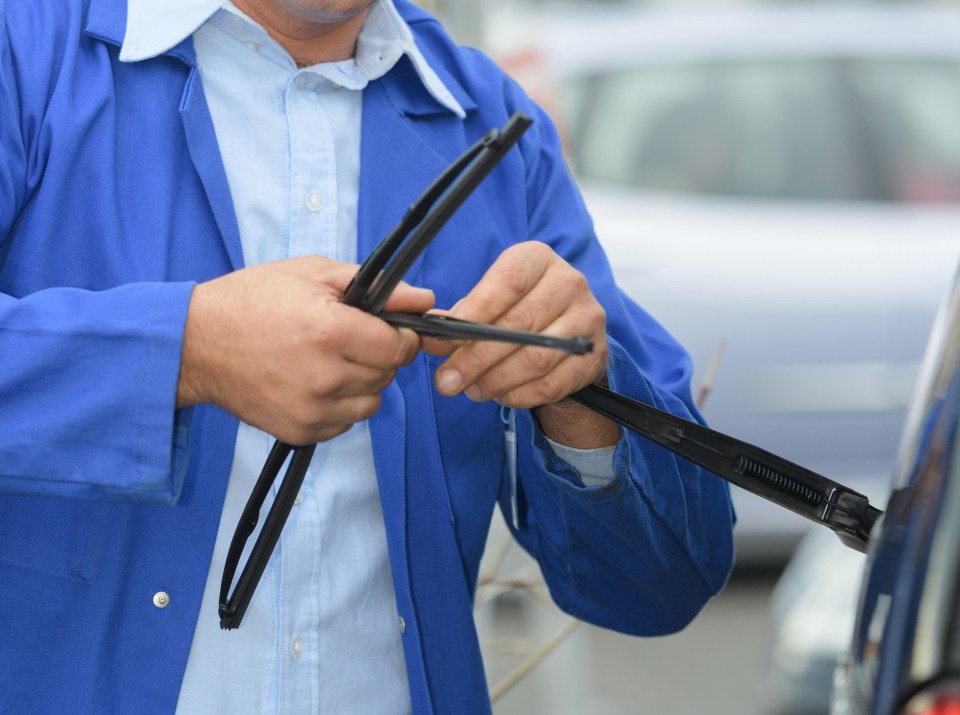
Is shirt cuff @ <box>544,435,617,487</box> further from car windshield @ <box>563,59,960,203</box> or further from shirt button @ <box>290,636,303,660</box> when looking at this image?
car windshield @ <box>563,59,960,203</box>

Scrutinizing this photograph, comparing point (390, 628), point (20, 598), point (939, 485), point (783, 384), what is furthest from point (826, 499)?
point (783, 384)

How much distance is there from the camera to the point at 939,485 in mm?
1320

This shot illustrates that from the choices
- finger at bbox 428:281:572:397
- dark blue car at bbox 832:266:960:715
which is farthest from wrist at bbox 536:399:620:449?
dark blue car at bbox 832:266:960:715

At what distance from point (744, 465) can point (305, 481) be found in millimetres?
501

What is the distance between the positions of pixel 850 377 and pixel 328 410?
4.02 m

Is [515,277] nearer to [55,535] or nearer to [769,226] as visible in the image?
[55,535]

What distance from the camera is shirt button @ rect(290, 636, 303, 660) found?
1694mm

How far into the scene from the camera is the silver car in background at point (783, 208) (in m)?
→ 5.16

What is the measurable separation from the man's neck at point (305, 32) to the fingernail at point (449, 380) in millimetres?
510

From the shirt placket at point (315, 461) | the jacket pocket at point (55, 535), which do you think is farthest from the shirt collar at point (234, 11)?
the jacket pocket at point (55, 535)

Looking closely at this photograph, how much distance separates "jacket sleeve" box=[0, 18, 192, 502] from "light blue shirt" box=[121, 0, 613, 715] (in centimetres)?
24

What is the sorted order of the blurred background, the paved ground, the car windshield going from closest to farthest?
1. the paved ground
2. the blurred background
3. the car windshield

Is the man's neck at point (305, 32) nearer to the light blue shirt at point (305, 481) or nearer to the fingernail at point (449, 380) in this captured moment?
the light blue shirt at point (305, 481)

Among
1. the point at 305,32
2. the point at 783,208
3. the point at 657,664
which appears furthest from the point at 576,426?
the point at 783,208
